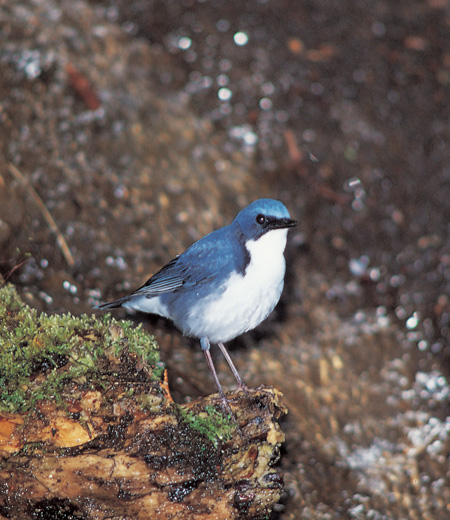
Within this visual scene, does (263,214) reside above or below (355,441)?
above

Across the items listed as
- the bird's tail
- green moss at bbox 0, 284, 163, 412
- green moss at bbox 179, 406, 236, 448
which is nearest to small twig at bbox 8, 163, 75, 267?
the bird's tail

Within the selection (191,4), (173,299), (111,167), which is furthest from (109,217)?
(191,4)

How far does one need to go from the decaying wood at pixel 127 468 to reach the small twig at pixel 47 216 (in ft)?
6.44

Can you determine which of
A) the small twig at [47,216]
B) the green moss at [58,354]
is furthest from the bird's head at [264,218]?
the small twig at [47,216]

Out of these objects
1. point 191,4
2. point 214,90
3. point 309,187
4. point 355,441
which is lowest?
point 355,441

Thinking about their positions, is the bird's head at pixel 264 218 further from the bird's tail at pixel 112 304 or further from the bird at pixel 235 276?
the bird's tail at pixel 112 304

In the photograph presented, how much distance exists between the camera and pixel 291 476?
14.1 feet

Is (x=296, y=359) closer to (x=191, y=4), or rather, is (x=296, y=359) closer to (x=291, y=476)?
(x=291, y=476)

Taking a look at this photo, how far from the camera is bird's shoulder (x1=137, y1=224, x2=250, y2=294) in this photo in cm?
353

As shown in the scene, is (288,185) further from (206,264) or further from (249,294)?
(249,294)

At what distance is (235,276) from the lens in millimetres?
3479

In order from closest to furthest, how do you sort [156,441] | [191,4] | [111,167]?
[156,441], [111,167], [191,4]

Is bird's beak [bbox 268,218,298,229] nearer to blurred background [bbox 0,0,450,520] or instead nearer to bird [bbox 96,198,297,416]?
bird [bbox 96,198,297,416]

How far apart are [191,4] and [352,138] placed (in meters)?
2.63
